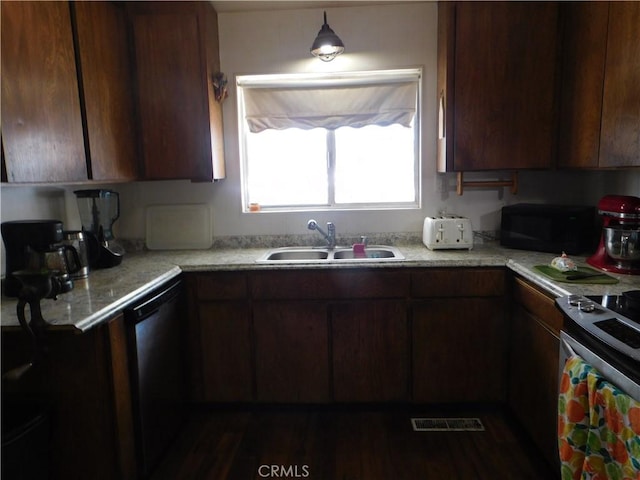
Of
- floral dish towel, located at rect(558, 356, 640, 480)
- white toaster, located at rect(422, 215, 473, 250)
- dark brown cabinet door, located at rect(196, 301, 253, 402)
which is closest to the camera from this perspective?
floral dish towel, located at rect(558, 356, 640, 480)

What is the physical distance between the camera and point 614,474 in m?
1.20

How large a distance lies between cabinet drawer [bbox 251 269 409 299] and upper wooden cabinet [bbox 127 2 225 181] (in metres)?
0.74

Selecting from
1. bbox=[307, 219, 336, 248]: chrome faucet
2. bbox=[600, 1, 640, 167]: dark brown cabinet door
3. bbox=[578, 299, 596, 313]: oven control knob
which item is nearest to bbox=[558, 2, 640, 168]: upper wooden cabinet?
bbox=[600, 1, 640, 167]: dark brown cabinet door

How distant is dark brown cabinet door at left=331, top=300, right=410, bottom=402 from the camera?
2.29 metres

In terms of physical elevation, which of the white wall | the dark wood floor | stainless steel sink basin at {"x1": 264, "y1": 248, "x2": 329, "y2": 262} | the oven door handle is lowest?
the dark wood floor

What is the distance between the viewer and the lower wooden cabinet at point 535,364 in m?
1.74

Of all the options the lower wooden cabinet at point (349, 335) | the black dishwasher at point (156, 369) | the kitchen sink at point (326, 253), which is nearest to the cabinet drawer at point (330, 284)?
the lower wooden cabinet at point (349, 335)

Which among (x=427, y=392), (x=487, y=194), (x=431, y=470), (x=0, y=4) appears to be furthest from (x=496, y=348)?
(x=0, y=4)

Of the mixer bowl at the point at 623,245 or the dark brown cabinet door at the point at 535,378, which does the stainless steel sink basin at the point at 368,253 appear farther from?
the mixer bowl at the point at 623,245

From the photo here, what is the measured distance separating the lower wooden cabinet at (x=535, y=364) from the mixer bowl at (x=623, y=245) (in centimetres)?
39

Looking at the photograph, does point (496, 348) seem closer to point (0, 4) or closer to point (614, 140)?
point (614, 140)

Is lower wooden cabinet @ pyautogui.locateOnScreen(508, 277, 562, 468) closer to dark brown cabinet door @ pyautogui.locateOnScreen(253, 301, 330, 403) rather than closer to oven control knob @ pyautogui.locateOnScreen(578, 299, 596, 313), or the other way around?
oven control knob @ pyautogui.locateOnScreen(578, 299, 596, 313)

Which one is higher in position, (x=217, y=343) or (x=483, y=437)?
(x=217, y=343)

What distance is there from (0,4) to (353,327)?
2.03 meters
